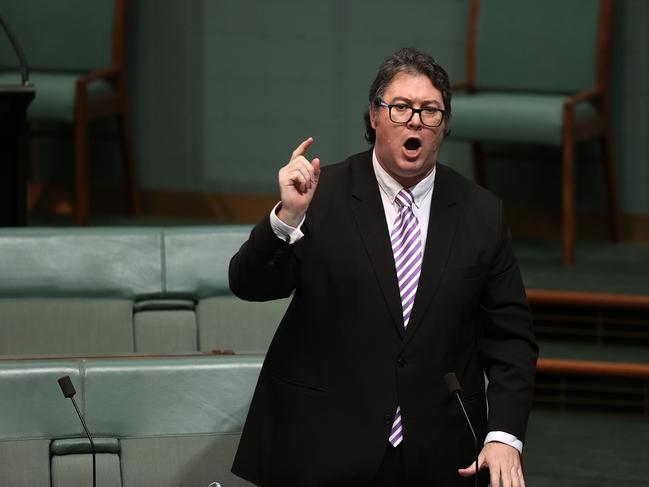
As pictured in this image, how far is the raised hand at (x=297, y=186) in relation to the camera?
1846 mm

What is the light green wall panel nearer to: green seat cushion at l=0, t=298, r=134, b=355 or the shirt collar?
green seat cushion at l=0, t=298, r=134, b=355

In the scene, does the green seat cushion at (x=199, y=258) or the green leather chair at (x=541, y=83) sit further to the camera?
the green leather chair at (x=541, y=83)

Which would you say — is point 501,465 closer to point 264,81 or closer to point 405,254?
point 405,254

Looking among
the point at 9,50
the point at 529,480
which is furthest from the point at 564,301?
the point at 9,50

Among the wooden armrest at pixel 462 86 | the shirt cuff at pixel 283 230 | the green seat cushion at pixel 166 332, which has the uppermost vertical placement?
the shirt cuff at pixel 283 230

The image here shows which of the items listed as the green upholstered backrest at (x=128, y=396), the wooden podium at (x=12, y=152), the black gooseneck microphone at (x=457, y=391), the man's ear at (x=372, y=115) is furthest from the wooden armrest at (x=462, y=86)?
the black gooseneck microphone at (x=457, y=391)

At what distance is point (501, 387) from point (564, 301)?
2.11m

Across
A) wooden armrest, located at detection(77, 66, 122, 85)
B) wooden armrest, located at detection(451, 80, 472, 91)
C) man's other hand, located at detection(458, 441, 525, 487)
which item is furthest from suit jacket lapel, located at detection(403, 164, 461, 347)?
wooden armrest, located at detection(77, 66, 122, 85)

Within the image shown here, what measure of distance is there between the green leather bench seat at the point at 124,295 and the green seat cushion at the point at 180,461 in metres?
0.87

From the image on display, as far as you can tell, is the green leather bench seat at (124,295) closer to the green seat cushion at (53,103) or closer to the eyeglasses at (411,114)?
the eyeglasses at (411,114)

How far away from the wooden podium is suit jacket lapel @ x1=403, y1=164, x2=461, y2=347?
7.39ft

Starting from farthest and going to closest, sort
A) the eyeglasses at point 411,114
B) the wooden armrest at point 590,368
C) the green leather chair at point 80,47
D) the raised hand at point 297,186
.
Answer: the green leather chair at point 80,47 → the wooden armrest at point 590,368 → the eyeglasses at point 411,114 → the raised hand at point 297,186

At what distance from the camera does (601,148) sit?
4824 millimetres

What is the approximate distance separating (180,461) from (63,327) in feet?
3.31
